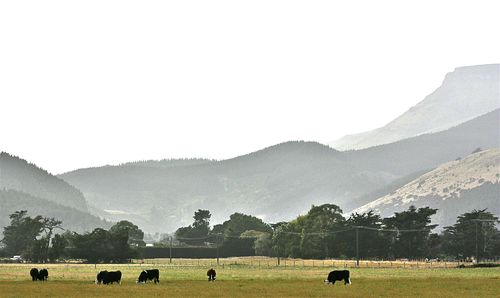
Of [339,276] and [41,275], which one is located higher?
[339,276]

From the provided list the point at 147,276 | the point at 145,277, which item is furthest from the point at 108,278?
the point at 147,276

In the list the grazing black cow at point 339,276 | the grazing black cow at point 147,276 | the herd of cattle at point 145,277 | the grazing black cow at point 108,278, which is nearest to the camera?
the grazing black cow at point 339,276

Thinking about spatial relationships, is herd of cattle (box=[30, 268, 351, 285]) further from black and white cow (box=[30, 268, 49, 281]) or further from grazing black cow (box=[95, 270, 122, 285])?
black and white cow (box=[30, 268, 49, 281])

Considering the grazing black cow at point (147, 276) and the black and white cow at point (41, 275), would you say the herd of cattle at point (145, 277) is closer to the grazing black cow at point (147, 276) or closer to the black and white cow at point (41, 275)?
the grazing black cow at point (147, 276)

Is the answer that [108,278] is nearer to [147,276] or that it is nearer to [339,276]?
[147,276]

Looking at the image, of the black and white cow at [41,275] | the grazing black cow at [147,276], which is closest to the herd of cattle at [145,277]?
the grazing black cow at [147,276]

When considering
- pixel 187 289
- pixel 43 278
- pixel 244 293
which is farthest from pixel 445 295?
pixel 43 278

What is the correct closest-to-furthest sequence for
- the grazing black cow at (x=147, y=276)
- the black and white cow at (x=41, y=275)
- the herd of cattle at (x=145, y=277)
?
the herd of cattle at (x=145, y=277), the grazing black cow at (x=147, y=276), the black and white cow at (x=41, y=275)

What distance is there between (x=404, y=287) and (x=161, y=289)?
77.0ft

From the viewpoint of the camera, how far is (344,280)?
9719cm

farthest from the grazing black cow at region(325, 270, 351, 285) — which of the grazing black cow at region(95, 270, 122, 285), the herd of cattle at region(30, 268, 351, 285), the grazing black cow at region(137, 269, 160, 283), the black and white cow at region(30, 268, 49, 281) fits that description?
the black and white cow at region(30, 268, 49, 281)

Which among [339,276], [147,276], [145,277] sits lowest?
[145,277]

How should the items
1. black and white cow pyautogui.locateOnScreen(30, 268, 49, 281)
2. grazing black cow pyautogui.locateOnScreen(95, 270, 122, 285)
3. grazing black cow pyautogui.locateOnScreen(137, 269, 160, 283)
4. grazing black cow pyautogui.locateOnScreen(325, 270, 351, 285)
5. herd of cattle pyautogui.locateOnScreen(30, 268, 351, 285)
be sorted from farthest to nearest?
black and white cow pyautogui.locateOnScreen(30, 268, 49, 281) → grazing black cow pyautogui.locateOnScreen(137, 269, 160, 283) → grazing black cow pyautogui.locateOnScreen(95, 270, 122, 285) → herd of cattle pyautogui.locateOnScreen(30, 268, 351, 285) → grazing black cow pyautogui.locateOnScreen(325, 270, 351, 285)

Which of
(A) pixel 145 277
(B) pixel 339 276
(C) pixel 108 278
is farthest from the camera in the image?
(A) pixel 145 277
